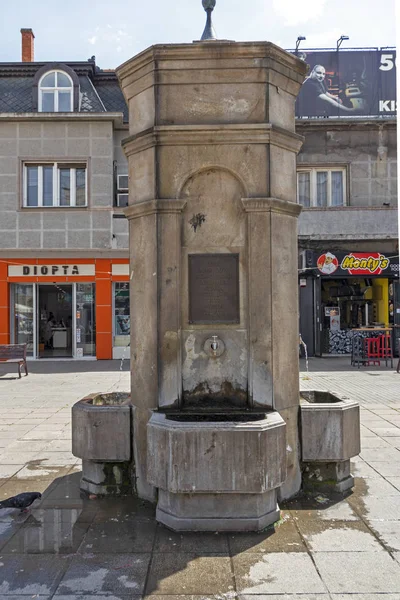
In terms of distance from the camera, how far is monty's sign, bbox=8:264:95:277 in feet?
63.3

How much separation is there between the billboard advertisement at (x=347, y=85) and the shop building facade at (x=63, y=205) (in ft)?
25.6

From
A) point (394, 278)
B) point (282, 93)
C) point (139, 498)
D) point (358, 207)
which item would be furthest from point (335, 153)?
point (139, 498)

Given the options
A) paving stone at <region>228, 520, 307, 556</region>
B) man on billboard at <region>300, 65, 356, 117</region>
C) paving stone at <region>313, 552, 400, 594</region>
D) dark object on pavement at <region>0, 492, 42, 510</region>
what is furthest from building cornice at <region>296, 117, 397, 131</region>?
paving stone at <region>313, 552, 400, 594</region>

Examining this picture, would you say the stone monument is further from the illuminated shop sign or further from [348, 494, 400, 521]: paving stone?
the illuminated shop sign

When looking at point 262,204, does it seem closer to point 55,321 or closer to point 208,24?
point 208,24

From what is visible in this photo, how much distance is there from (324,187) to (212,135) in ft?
55.0

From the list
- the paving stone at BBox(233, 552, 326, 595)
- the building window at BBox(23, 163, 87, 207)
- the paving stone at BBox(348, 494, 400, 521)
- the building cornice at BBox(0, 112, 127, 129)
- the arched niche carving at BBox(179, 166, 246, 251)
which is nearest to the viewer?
the paving stone at BBox(233, 552, 326, 595)

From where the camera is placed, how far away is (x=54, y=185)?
1878 centimetres

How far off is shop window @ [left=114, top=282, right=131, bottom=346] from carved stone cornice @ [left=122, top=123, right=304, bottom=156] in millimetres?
14989

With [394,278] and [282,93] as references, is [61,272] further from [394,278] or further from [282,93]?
[282,93]

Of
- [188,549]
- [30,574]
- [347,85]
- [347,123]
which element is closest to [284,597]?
[188,549]

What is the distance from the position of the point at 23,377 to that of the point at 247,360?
11538mm

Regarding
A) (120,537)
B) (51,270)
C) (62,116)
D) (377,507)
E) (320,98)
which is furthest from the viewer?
(320,98)

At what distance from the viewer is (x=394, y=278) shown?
1958 cm
